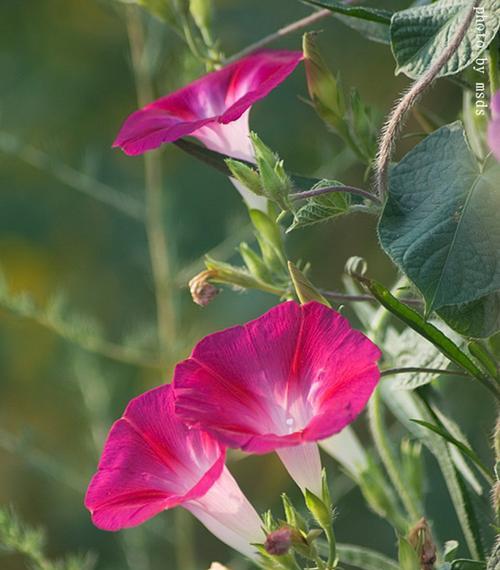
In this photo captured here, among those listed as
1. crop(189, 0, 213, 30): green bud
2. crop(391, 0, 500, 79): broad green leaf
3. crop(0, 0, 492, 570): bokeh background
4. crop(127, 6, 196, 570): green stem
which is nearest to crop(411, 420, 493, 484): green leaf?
crop(391, 0, 500, 79): broad green leaf

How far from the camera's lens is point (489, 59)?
0.47 metres

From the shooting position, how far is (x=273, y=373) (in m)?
0.43

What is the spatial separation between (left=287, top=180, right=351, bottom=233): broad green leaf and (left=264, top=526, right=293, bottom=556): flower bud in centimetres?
11

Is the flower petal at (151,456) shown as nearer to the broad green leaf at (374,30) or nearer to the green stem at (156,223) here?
the broad green leaf at (374,30)

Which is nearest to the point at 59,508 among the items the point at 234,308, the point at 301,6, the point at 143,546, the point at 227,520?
the point at 234,308

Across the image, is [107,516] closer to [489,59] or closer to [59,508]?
[489,59]

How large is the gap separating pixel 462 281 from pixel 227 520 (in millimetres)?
144

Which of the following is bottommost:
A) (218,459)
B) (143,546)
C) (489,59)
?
(143,546)

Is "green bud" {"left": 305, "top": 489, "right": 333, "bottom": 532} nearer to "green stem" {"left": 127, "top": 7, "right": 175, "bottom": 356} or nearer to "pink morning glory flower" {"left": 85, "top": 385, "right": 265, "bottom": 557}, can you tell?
"pink morning glory flower" {"left": 85, "top": 385, "right": 265, "bottom": 557}

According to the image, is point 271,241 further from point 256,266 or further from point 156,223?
point 156,223

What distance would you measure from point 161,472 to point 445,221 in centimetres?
15

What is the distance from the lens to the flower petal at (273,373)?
0.40m

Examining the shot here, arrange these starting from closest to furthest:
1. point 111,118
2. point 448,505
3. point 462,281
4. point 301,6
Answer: point 462,281
point 448,505
point 301,6
point 111,118

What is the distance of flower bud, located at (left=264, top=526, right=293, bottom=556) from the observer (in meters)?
0.41
